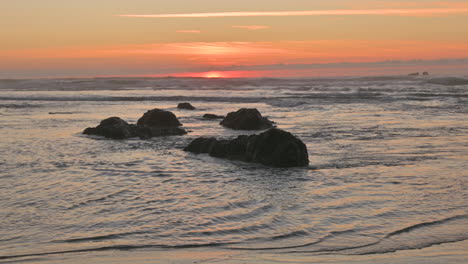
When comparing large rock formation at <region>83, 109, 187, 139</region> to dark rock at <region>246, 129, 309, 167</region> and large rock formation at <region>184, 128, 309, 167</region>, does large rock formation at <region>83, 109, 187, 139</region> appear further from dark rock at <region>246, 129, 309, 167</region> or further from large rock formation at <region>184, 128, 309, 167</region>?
dark rock at <region>246, 129, 309, 167</region>

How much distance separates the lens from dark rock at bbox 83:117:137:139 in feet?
53.2

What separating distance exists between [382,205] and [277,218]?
175 cm

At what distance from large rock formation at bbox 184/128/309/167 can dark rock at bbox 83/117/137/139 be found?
4.35 metres

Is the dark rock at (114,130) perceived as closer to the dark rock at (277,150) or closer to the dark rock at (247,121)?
the dark rock at (247,121)

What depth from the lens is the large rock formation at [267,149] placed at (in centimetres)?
1092

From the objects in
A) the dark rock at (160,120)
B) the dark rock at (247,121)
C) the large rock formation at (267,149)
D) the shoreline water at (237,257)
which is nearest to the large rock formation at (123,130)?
the dark rock at (160,120)

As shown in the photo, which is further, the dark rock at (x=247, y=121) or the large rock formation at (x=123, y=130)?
the dark rock at (x=247, y=121)

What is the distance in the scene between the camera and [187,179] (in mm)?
9445

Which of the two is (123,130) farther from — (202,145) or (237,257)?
(237,257)

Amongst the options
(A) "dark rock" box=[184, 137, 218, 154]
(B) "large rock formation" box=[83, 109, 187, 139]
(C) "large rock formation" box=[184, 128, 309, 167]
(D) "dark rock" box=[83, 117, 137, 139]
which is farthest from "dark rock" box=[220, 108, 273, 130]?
(C) "large rock formation" box=[184, 128, 309, 167]

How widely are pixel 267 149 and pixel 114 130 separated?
692 centimetres

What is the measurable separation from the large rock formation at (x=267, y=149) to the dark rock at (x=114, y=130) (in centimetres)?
435

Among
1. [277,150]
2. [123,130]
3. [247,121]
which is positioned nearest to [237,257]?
[277,150]

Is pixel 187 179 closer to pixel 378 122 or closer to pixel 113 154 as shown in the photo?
pixel 113 154
